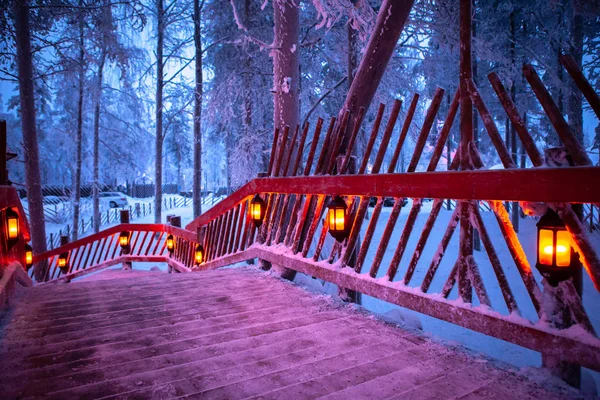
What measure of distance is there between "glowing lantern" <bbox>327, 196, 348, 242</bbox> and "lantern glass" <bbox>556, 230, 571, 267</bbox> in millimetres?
1931

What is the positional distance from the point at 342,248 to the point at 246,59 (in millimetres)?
10904

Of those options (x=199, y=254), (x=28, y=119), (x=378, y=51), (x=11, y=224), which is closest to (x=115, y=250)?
(x=199, y=254)

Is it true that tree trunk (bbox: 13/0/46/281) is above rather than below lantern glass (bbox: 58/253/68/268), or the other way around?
above

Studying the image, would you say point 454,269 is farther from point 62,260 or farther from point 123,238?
point 62,260

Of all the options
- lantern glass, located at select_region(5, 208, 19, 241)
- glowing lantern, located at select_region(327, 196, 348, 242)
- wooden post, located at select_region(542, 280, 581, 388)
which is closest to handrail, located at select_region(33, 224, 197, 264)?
lantern glass, located at select_region(5, 208, 19, 241)

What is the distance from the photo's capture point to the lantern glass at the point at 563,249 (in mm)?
1949

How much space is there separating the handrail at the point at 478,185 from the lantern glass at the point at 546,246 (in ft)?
0.63

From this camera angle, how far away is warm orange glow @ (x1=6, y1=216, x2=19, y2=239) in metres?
4.12

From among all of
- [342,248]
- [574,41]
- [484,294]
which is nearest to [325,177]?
[342,248]

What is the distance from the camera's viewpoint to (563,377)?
1973 millimetres

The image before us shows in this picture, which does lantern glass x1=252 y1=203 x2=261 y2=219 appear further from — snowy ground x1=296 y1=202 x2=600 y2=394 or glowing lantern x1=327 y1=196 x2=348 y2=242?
glowing lantern x1=327 y1=196 x2=348 y2=242

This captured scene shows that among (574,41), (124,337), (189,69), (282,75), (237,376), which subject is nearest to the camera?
(237,376)

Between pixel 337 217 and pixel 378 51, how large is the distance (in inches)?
105

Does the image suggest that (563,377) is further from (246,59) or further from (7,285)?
(246,59)
